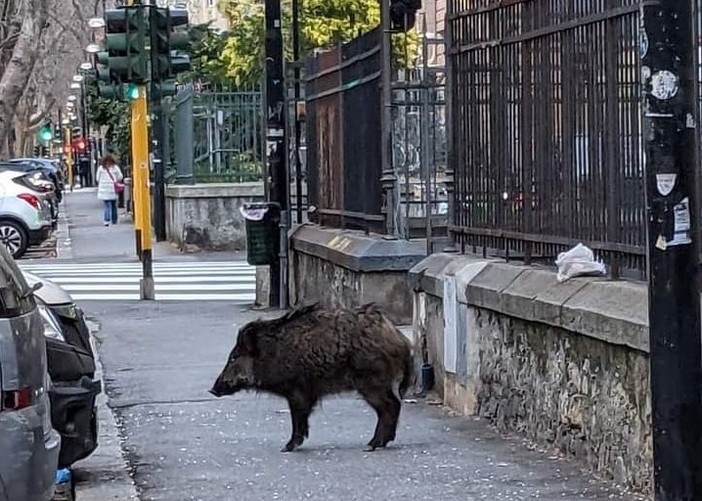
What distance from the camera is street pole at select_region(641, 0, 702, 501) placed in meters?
5.89

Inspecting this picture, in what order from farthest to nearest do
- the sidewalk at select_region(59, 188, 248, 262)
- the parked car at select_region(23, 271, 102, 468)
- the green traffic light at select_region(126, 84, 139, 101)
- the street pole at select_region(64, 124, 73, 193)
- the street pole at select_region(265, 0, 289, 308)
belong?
the street pole at select_region(64, 124, 73, 193) → the sidewalk at select_region(59, 188, 248, 262) → the green traffic light at select_region(126, 84, 139, 101) → the street pole at select_region(265, 0, 289, 308) → the parked car at select_region(23, 271, 102, 468)

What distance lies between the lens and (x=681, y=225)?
234 inches

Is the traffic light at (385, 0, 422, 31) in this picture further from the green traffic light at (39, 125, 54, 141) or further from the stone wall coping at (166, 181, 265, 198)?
the green traffic light at (39, 125, 54, 141)

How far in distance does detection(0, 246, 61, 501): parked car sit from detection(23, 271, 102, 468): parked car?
50.8 inches

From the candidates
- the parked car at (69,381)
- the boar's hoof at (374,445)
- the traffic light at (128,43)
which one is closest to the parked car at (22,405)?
the parked car at (69,381)

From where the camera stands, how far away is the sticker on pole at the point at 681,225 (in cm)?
595

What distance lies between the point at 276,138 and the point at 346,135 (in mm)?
3359

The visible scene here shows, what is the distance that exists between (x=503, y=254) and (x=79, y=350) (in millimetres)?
3179

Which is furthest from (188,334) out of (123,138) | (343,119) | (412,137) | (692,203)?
(123,138)

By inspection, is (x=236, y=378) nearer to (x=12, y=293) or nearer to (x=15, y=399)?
(x=12, y=293)

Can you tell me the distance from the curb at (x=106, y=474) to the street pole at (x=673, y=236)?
3.27 m

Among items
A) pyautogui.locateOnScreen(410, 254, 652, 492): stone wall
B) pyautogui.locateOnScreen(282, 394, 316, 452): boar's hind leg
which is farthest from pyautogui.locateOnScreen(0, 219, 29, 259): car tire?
pyautogui.locateOnScreen(282, 394, 316, 452): boar's hind leg

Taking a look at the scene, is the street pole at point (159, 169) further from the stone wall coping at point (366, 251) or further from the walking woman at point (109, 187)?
the stone wall coping at point (366, 251)

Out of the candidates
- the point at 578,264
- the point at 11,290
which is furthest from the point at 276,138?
the point at 11,290
